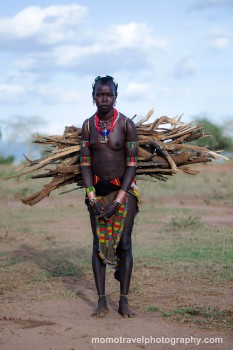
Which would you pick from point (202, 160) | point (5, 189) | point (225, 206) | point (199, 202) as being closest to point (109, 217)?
point (202, 160)

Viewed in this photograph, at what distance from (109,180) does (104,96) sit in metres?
0.69

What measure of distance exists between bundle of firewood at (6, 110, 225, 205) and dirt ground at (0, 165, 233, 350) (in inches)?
39.2

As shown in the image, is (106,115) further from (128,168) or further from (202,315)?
(202,315)

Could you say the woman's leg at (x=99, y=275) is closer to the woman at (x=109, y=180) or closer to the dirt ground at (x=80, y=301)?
the woman at (x=109, y=180)

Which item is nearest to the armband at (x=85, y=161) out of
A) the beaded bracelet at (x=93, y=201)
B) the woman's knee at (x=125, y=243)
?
the beaded bracelet at (x=93, y=201)

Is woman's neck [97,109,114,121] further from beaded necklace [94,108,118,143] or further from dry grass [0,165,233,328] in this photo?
dry grass [0,165,233,328]

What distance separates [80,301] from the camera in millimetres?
6094

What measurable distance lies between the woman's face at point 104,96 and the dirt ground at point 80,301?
1707mm

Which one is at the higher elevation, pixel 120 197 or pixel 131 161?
pixel 131 161

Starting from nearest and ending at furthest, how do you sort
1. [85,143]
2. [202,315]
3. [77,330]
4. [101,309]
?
[77,330] → [202,315] → [101,309] → [85,143]

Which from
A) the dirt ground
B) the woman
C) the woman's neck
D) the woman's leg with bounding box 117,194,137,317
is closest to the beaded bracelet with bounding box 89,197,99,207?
the woman

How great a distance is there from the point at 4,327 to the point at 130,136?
5.90ft

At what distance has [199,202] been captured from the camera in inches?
628

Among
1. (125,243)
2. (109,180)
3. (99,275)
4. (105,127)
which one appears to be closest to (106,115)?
(105,127)
